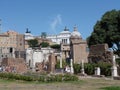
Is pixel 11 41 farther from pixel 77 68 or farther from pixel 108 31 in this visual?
pixel 77 68

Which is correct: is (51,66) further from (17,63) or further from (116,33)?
(116,33)

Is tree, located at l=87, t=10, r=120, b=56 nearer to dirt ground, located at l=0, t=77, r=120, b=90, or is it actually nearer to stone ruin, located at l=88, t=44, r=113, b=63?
stone ruin, located at l=88, t=44, r=113, b=63

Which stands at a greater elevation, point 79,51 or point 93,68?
point 79,51

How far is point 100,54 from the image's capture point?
47.6 m

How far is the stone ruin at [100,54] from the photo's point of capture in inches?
1796

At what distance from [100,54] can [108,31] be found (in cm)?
2085

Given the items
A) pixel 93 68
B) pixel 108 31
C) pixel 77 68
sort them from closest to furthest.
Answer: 1. pixel 93 68
2. pixel 77 68
3. pixel 108 31

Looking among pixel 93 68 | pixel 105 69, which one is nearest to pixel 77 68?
pixel 93 68

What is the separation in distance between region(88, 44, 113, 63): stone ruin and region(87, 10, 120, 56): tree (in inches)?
704

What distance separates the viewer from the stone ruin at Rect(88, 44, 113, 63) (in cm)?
4562

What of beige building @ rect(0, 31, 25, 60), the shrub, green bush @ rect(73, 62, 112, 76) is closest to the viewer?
green bush @ rect(73, 62, 112, 76)

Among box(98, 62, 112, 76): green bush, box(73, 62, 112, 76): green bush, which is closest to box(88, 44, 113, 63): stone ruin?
box(73, 62, 112, 76): green bush

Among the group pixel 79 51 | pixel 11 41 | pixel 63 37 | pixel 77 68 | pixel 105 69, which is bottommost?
pixel 105 69

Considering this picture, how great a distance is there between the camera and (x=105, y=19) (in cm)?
6981
